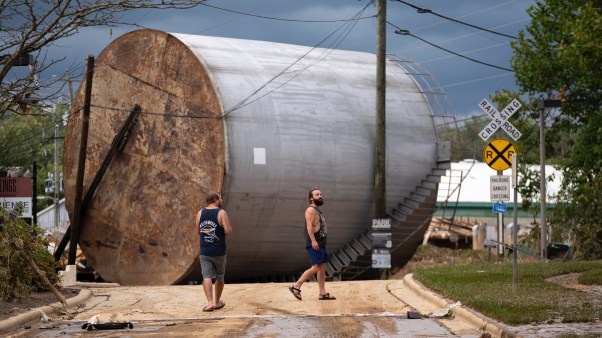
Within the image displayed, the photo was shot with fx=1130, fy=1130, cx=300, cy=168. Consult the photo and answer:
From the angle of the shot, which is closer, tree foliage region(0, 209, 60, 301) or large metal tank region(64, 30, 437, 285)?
tree foliage region(0, 209, 60, 301)

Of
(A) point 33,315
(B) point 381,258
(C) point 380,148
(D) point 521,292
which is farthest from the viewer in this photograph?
(C) point 380,148

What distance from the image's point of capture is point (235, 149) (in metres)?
28.8

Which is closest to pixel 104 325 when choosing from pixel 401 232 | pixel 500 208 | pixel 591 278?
pixel 500 208

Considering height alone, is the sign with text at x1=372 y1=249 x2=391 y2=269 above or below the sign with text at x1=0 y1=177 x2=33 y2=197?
below

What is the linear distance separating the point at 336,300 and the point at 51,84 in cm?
590

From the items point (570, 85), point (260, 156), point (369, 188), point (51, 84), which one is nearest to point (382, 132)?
point (369, 188)

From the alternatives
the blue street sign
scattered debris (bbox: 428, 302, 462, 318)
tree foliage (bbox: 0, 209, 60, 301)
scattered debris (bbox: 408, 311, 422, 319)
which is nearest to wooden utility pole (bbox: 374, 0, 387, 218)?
the blue street sign

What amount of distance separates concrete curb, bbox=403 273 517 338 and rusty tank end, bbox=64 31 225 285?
10615 millimetres

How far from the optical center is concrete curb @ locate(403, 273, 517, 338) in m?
13.4

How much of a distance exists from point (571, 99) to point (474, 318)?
20.8 m

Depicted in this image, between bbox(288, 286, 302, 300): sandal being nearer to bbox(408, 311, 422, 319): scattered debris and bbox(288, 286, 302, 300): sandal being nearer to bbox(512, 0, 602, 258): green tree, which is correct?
bbox(408, 311, 422, 319): scattered debris

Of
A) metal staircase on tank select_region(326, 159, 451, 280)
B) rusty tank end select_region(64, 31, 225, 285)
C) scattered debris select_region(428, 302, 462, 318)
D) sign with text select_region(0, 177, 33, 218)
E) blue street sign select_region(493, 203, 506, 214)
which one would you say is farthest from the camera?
metal staircase on tank select_region(326, 159, 451, 280)

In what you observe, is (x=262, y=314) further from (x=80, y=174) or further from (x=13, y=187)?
(x=80, y=174)

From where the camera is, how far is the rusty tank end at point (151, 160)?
96.7 ft
